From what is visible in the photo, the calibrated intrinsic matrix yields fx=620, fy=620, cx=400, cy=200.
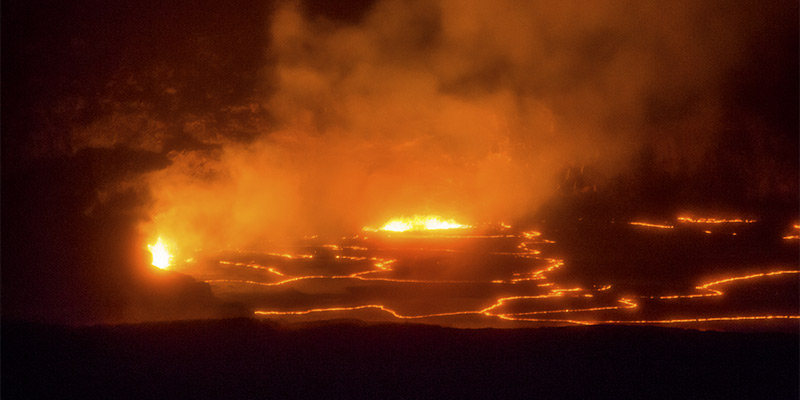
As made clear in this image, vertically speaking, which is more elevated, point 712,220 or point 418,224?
point 712,220

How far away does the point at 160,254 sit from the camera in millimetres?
9430

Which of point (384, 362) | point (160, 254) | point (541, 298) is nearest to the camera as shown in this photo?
point (384, 362)

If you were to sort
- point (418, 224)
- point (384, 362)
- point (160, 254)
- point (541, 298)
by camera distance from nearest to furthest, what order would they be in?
point (384, 362) → point (541, 298) → point (160, 254) → point (418, 224)

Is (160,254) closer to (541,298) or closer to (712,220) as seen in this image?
(541,298)

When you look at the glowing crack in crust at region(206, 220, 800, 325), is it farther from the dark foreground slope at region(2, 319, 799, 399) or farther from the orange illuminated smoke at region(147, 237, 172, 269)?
the dark foreground slope at region(2, 319, 799, 399)

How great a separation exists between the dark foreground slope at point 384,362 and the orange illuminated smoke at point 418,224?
8450 mm

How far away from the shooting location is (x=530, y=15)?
12.6 meters

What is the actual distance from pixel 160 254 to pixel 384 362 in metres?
5.81

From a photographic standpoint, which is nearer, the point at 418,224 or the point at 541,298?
the point at 541,298

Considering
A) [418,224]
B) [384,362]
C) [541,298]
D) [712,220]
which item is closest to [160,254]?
[541,298]

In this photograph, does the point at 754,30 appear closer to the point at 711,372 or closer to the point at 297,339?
the point at 711,372

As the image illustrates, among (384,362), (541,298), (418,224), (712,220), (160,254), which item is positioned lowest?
(384,362)

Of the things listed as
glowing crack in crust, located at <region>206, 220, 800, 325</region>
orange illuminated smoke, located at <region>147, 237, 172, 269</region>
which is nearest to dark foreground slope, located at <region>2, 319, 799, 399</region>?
glowing crack in crust, located at <region>206, 220, 800, 325</region>

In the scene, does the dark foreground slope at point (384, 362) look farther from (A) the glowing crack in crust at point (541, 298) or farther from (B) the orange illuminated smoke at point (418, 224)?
(B) the orange illuminated smoke at point (418, 224)
